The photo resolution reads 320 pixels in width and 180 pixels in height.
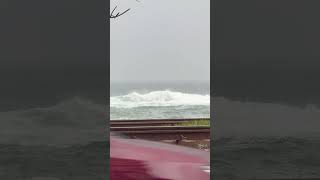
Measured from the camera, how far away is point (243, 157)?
119 inches

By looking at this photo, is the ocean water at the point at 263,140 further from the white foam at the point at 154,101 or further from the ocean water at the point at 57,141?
the white foam at the point at 154,101

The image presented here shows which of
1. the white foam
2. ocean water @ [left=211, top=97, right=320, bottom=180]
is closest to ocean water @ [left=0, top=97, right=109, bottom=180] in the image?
ocean water @ [left=211, top=97, right=320, bottom=180]

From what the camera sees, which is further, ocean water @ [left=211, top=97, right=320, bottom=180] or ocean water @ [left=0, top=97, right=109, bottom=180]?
ocean water @ [left=211, top=97, right=320, bottom=180]

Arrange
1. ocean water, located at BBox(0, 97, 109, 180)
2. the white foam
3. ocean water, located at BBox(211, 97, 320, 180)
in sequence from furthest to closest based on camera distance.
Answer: the white foam, ocean water, located at BBox(211, 97, 320, 180), ocean water, located at BBox(0, 97, 109, 180)

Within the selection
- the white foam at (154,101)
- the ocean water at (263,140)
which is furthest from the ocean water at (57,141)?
the white foam at (154,101)

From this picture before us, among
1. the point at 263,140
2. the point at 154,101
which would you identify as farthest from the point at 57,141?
the point at 154,101

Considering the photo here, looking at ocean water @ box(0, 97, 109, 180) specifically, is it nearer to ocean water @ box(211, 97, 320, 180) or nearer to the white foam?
ocean water @ box(211, 97, 320, 180)

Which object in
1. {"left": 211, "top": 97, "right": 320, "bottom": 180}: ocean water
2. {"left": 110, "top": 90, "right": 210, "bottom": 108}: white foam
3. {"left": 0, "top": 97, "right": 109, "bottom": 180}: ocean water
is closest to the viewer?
{"left": 0, "top": 97, "right": 109, "bottom": 180}: ocean water

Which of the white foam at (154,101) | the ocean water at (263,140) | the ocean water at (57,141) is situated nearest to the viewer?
the ocean water at (57,141)

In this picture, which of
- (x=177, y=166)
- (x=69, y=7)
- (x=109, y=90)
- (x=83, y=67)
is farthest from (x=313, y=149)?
(x=69, y=7)

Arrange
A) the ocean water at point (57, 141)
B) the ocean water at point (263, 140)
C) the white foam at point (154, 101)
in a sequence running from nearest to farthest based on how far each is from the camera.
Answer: the ocean water at point (57, 141), the ocean water at point (263, 140), the white foam at point (154, 101)

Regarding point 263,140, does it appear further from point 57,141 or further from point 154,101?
point 154,101

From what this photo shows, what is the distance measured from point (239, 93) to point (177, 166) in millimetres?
667

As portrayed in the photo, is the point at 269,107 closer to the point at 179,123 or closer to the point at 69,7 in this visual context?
the point at 69,7
